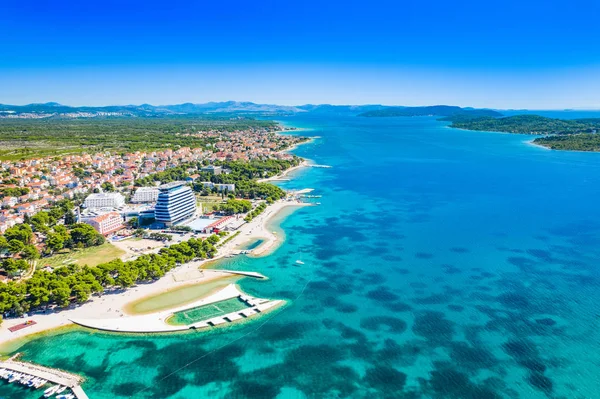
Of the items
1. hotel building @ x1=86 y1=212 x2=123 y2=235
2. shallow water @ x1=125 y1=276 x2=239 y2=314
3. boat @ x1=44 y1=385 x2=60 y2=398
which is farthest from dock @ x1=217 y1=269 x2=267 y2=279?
hotel building @ x1=86 y1=212 x2=123 y2=235

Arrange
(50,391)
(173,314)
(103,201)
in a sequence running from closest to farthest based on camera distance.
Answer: (50,391) → (173,314) → (103,201)

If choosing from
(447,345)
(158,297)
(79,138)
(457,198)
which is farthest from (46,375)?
(79,138)

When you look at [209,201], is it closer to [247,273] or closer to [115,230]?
[115,230]

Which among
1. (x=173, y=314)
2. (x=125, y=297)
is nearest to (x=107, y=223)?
(x=125, y=297)

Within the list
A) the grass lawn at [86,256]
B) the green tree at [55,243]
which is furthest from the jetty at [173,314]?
the green tree at [55,243]

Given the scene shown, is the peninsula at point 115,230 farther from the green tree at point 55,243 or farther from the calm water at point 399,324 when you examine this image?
the calm water at point 399,324

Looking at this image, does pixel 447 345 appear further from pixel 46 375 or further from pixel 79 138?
pixel 79 138

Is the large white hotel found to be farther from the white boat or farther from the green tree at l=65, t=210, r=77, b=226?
the white boat
